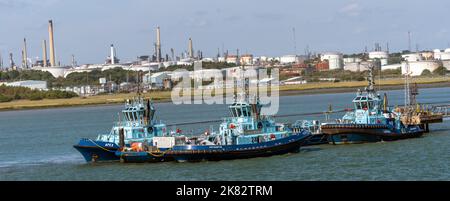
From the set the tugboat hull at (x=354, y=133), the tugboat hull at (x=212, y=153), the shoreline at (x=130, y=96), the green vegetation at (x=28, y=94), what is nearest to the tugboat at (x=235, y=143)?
the tugboat hull at (x=212, y=153)

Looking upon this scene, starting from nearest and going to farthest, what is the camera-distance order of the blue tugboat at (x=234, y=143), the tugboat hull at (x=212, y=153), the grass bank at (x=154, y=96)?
the tugboat hull at (x=212, y=153), the blue tugboat at (x=234, y=143), the grass bank at (x=154, y=96)

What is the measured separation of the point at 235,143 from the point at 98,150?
836 cm

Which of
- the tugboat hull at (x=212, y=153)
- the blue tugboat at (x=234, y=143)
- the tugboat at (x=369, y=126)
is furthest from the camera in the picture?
the tugboat at (x=369, y=126)

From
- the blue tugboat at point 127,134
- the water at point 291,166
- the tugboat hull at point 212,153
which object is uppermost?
the blue tugboat at point 127,134

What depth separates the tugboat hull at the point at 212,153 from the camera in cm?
4391

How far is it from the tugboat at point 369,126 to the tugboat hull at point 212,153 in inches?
296

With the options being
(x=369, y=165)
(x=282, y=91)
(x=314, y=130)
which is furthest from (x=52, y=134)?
(x=282, y=91)

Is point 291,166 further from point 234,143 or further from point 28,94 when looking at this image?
point 28,94

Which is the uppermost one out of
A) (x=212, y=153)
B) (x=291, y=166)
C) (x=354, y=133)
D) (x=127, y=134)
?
(x=127, y=134)

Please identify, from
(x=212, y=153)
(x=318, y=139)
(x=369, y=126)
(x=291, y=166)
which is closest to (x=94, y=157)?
(x=212, y=153)

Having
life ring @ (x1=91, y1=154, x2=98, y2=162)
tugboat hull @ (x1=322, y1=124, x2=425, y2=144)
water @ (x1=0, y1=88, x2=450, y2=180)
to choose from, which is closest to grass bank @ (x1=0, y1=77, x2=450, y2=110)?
tugboat hull @ (x1=322, y1=124, x2=425, y2=144)

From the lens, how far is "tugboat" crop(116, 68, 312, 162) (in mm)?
Answer: 44094

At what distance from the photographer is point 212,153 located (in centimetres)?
4394

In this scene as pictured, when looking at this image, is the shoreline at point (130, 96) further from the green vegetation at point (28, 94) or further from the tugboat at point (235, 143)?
the tugboat at point (235, 143)
